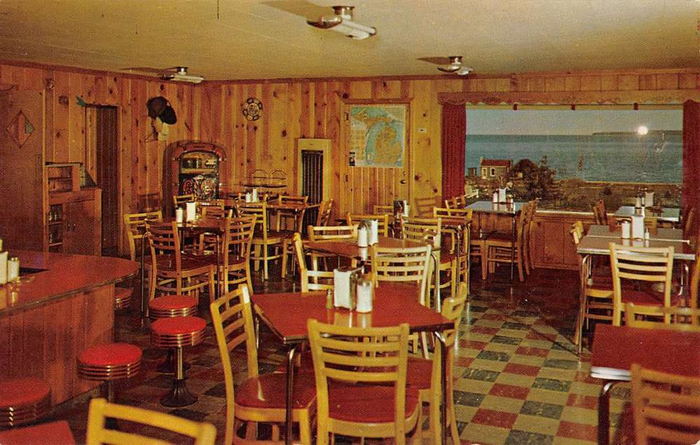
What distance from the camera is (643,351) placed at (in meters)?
3.17

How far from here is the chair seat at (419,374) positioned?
11.8ft

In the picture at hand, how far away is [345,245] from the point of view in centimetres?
645

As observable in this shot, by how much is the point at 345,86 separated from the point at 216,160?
7.76 ft

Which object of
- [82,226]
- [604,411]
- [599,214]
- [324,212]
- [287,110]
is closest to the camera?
[604,411]

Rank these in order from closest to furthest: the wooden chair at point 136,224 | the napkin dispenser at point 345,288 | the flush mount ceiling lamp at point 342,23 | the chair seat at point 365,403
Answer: the chair seat at point 365,403
the napkin dispenser at point 345,288
the flush mount ceiling lamp at point 342,23
the wooden chair at point 136,224

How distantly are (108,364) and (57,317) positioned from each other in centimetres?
82

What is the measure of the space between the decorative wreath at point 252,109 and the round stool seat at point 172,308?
7.15m

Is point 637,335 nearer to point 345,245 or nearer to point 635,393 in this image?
point 635,393

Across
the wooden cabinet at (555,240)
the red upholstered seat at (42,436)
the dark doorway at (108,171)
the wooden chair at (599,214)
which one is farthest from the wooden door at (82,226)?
the red upholstered seat at (42,436)

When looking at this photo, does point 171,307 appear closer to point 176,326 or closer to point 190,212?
point 176,326

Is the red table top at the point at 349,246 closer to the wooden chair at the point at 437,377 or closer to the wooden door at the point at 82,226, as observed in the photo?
the wooden chair at the point at 437,377

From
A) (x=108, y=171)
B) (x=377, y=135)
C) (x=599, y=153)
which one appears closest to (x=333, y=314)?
(x=377, y=135)

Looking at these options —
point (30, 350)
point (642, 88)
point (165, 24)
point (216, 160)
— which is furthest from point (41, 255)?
point (642, 88)

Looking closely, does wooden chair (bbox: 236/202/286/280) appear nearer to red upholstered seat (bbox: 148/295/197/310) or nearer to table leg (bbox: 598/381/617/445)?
red upholstered seat (bbox: 148/295/197/310)
